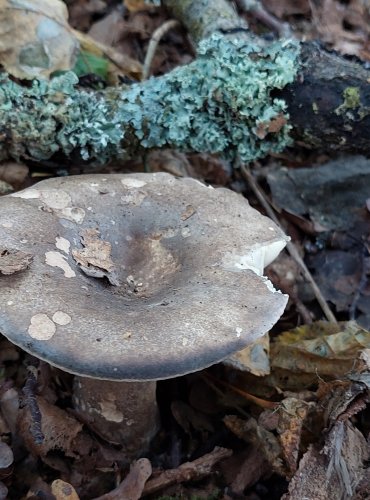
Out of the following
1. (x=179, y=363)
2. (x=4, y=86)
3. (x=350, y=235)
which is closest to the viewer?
(x=179, y=363)

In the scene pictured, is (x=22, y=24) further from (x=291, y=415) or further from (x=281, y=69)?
(x=291, y=415)

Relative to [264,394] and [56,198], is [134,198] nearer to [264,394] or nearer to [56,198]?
[56,198]

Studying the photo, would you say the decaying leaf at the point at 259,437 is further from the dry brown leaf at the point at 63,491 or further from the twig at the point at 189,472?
the dry brown leaf at the point at 63,491

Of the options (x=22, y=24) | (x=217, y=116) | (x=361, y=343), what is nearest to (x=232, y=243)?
(x=361, y=343)

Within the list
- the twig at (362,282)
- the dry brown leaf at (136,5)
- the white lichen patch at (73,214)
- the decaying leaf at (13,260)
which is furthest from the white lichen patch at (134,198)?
the dry brown leaf at (136,5)

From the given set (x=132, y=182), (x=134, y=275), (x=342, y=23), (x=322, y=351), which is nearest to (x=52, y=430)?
(x=134, y=275)
